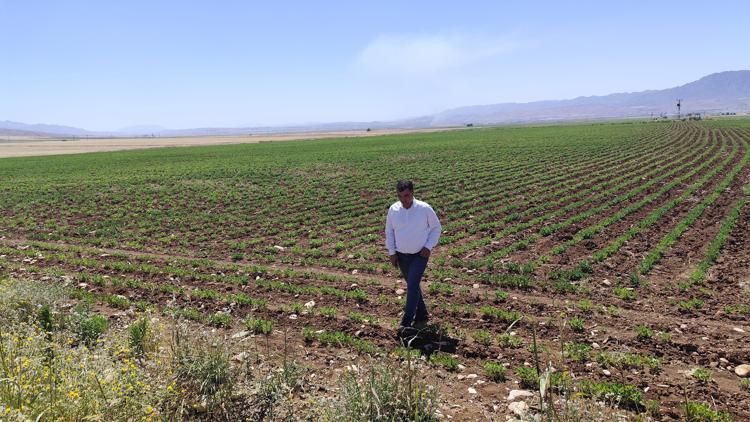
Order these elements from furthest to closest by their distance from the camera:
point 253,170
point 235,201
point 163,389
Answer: point 253,170 → point 235,201 → point 163,389

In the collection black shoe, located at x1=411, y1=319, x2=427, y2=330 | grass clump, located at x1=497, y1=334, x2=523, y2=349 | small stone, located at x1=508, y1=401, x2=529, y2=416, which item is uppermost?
black shoe, located at x1=411, y1=319, x2=427, y2=330

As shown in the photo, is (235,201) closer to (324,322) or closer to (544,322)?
(324,322)

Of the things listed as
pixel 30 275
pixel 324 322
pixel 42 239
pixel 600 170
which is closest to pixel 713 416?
pixel 324 322

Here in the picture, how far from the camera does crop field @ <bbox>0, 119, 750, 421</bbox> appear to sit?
20.9 ft

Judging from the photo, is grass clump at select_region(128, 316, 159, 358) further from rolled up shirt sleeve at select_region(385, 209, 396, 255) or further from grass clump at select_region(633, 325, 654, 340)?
grass clump at select_region(633, 325, 654, 340)

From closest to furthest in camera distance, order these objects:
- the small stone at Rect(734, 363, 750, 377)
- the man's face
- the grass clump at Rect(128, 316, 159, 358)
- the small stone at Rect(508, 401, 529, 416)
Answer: the small stone at Rect(508, 401, 529, 416), the small stone at Rect(734, 363, 750, 377), the grass clump at Rect(128, 316, 159, 358), the man's face

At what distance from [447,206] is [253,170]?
22105mm

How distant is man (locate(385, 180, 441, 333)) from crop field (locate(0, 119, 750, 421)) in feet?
2.86

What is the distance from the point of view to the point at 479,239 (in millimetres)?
14297

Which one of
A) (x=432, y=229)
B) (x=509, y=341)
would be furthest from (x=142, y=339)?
(x=509, y=341)

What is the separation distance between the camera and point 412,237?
744 cm

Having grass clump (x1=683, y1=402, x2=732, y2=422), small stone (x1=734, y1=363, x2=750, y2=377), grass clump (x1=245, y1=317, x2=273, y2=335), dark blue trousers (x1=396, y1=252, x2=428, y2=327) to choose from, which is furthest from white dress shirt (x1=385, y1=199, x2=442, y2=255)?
small stone (x1=734, y1=363, x2=750, y2=377)

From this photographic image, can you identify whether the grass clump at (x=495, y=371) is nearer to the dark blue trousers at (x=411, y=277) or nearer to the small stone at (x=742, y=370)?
the dark blue trousers at (x=411, y=277)

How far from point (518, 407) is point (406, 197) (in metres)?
3.25
